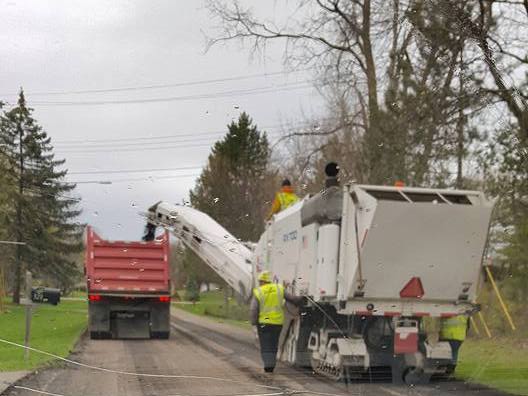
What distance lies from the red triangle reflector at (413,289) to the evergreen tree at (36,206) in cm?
413

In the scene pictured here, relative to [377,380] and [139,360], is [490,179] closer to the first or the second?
[377,380]

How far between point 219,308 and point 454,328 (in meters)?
6.58

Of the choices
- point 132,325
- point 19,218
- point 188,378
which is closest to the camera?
point 188,378

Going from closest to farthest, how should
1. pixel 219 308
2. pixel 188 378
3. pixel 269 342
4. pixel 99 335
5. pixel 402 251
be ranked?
pixel 402 251 → pixel 188 378 → pixel 269 342 → pixel 219 308 → pixel 99 335

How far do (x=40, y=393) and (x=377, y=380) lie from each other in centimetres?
405

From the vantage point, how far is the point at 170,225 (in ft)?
50.7

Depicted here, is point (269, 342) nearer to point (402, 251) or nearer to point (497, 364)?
point (402, 251)

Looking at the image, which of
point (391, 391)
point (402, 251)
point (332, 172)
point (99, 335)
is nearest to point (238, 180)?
point (332, 172)

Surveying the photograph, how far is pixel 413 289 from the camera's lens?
35.1ft

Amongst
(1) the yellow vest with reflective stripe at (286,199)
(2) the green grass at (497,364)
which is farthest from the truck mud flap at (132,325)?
(2) the green grass at (497,364)

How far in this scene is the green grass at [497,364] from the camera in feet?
30.4

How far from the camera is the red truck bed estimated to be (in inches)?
798

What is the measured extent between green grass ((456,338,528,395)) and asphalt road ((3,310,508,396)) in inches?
6.3

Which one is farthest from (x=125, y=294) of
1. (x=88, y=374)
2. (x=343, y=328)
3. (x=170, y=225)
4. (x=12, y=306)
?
(x=343, y=328)
